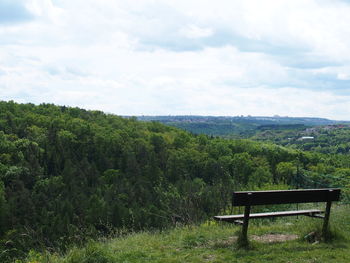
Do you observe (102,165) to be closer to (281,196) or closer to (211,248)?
(211,248)

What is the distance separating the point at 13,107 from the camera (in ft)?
325

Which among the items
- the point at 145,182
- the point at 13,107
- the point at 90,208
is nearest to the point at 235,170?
the point at 145,182

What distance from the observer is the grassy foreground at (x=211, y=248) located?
558 centimetres

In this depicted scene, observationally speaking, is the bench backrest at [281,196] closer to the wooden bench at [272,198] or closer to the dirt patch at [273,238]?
the wooden bench at [272,198]

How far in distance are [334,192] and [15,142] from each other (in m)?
A: 75.4

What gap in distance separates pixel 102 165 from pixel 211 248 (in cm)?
8272

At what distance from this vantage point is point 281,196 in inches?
246

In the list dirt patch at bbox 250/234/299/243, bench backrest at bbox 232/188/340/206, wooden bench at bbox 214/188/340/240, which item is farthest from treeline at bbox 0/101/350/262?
bench backrest at bbox 232/188/340/206

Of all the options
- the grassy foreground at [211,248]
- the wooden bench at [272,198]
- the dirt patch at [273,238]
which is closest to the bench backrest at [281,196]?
the wooden bench at [272,198]

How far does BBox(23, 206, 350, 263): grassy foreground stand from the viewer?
220 inches

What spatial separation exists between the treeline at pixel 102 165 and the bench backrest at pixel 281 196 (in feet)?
151

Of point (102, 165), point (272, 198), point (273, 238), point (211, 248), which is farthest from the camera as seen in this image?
point (102, 165)

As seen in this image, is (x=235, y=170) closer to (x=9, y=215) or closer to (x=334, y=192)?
(x=9, y=215)

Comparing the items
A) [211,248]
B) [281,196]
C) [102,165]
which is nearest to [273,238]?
[281,196]
